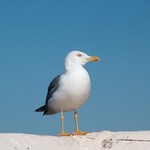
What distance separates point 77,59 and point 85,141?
182cm

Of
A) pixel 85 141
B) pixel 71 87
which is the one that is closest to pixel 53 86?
pixel 71 87

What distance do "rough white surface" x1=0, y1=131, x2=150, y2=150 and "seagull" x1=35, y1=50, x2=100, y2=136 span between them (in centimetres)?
35

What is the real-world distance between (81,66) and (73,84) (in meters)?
0.61

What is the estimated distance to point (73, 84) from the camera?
381 inches

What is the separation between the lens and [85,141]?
30.7 feet

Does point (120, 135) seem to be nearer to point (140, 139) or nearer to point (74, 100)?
point (140, 139)

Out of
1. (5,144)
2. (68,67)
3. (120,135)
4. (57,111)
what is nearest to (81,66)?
(68,67)

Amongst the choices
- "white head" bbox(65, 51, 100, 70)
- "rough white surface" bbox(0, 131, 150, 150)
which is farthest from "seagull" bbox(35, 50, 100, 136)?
"rough white surface" bbox(0, 131, 150, 150)

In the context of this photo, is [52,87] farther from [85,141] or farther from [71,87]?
[85,141]

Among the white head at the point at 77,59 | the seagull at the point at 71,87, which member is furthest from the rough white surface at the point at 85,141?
the white head at the point at 77,59

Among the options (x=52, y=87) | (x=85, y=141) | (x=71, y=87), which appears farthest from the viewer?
(x=52, y=87)

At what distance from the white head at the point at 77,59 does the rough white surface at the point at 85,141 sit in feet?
5.04

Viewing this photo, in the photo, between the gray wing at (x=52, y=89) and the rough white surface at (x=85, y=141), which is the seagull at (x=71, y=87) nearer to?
the gray wing at (x=52, y=89)

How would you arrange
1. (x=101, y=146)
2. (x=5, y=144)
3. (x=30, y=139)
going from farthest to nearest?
1. (x=101, y=146)
2. (x=30, y=139)
3. (x=5, y=144)
